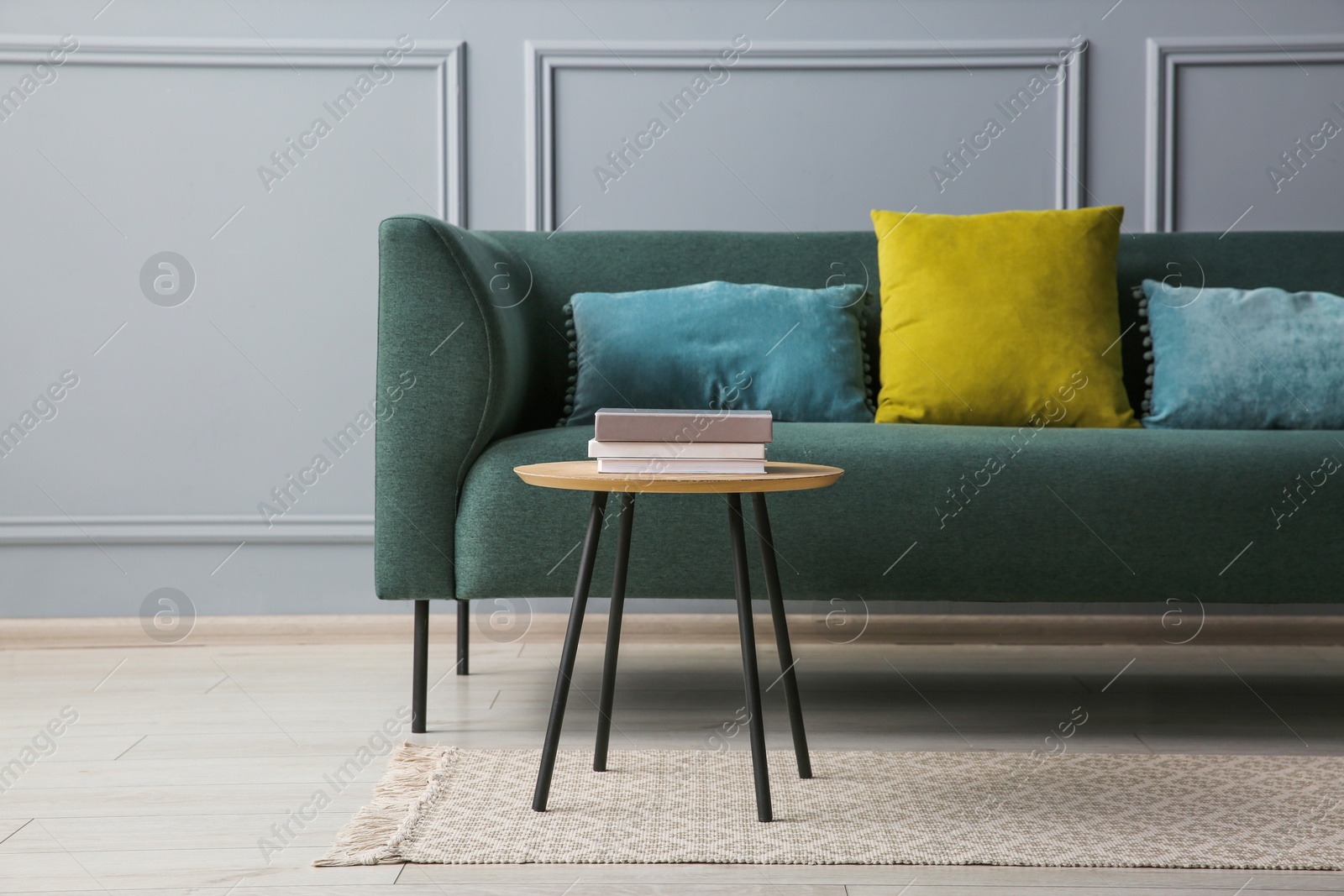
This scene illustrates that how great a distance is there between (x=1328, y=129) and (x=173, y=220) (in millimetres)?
2684

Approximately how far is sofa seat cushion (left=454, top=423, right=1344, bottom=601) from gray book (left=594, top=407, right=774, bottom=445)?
393 mm

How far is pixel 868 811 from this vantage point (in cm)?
131

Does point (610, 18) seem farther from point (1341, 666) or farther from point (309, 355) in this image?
point (1341, 666)

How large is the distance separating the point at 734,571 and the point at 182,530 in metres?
1.69

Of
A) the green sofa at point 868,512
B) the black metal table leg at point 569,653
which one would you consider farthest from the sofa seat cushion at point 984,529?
the black metal table leg at point 569,653

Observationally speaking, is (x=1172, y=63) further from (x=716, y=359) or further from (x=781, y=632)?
(x=781, y=632)

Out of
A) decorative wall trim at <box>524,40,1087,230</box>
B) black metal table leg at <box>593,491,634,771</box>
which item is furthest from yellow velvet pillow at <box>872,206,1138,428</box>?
black metal table leg at <box>593,491,634,771</box>

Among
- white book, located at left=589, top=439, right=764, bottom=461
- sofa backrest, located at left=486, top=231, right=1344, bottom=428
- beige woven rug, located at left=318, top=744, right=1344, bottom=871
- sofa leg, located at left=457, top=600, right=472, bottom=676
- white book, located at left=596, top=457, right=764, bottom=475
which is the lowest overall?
beige woven rug, located at left=318, top=744, right=1344, bottom=871

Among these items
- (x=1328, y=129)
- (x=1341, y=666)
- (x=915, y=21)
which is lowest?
(x=1341, y=666)

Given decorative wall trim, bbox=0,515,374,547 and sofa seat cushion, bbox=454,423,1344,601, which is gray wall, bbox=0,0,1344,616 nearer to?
→ decorative wall trim, bbox=0,515,374,547

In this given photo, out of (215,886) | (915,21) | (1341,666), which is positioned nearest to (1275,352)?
(1341,666)

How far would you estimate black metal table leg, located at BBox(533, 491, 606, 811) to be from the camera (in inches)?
50.3

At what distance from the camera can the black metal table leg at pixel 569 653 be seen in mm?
1276

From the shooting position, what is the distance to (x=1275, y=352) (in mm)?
1942
